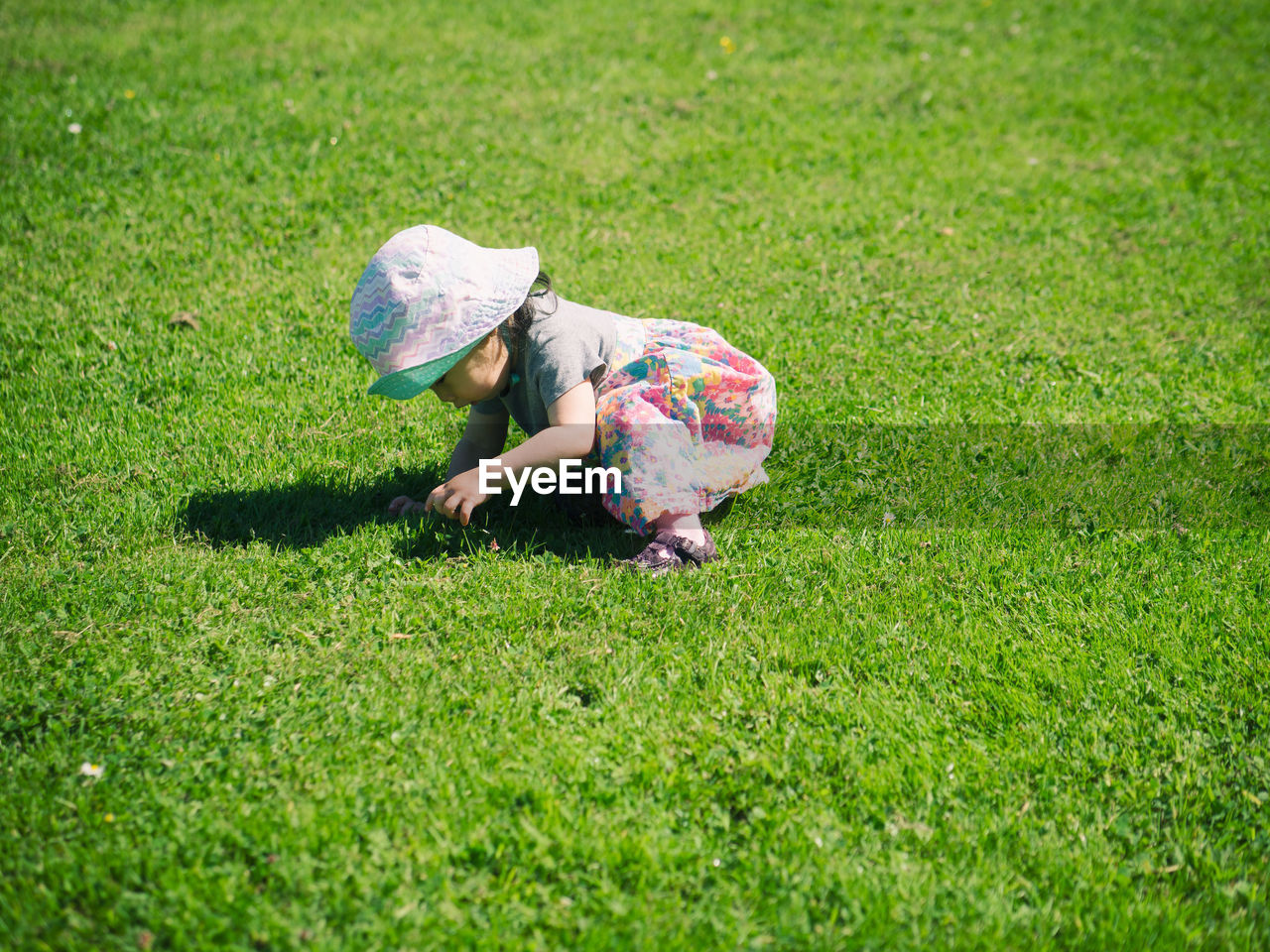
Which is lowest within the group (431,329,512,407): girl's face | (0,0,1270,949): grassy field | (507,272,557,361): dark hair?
(0,0,1270,949): grassy field

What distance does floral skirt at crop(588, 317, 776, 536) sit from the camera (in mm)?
3416

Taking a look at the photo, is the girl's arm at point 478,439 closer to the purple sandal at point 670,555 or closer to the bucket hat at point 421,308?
the bucket hat at point 421,308

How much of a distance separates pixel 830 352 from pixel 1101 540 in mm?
1831

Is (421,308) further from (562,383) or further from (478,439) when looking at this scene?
(478,439)

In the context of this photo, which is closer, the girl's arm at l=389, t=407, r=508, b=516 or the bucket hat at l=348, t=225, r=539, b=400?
the bucket hat at l=348, t=225, r=539, b=400

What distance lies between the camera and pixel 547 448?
3221mm

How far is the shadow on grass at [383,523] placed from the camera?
362cm

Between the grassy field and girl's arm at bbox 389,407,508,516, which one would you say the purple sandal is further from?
girl's arm at bbox 389,407,508,516

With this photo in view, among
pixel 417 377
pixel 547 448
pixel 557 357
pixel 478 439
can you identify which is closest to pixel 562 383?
pixel 557 357

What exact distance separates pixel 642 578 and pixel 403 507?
1.05m

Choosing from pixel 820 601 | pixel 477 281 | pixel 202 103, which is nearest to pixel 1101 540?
pixel 820 601

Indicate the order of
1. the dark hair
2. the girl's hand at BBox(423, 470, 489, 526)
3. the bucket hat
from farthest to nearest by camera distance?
the dark hair
the girl's hand at BBox(423, 470, 489, 526)
the bucket hat

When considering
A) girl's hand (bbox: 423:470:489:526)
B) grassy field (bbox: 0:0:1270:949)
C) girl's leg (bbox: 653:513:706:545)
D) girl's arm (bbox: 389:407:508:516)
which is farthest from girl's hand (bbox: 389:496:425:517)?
girl's leg (bbox: 653:513:706:545)

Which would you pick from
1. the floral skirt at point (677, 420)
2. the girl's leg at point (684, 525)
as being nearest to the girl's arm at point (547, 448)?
the floral skirt at point (677, 420)
